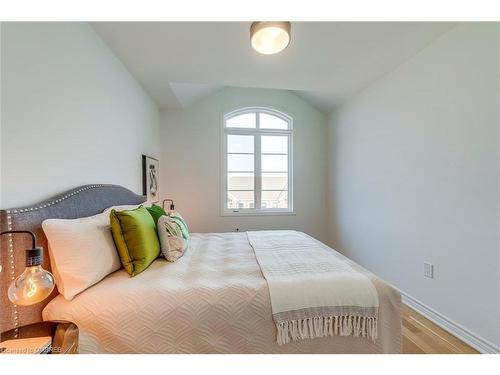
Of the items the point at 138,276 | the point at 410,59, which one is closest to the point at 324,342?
the point at 138,276

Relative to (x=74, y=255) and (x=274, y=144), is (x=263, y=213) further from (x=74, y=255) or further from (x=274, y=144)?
(x=74, y=255)

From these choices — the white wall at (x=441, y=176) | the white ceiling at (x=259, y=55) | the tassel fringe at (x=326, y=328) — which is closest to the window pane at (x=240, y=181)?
the white ceiling at (x=259, y=55)

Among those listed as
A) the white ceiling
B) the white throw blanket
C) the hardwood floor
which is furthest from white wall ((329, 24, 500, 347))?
the white throw blanket

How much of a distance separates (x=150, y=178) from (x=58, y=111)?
5.62 feet

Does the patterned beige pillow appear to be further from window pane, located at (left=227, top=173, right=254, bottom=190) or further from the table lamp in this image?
window pane, located at (left=227, top=173, right=254, bottom=190)

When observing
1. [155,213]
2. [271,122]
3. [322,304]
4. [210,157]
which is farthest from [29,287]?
[271,122]

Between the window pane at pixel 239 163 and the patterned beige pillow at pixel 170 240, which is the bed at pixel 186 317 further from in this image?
the window pane at pixel 239 163

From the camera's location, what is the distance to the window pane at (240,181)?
391 centimetres

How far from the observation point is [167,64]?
2.33 metres

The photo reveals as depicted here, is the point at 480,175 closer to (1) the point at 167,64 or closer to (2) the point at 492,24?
(2) the point at 492,24

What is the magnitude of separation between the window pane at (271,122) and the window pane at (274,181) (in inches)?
32.5

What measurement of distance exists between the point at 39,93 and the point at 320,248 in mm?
2070

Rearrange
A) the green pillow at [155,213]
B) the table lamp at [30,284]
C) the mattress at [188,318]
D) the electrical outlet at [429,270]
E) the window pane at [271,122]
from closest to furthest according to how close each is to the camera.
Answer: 1. the table lamp at [30,284]
2. the mattress at [188,318]
3. the green pillow at [155,213]
4. the electrical outlet at [429,270]
5. the window pane at [271,122]

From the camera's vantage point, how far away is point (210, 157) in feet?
12.4
